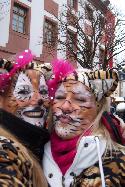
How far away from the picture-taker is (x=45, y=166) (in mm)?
2098

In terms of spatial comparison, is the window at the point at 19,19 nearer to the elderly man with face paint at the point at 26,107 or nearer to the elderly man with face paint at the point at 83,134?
the elderly man with face paint at the point at 26,107

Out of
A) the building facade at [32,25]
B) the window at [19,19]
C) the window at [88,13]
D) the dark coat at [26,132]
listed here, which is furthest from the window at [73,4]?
the dark coat at [26,132]

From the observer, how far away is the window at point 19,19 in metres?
15.5

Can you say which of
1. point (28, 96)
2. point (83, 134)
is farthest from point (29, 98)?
point (83, 134)

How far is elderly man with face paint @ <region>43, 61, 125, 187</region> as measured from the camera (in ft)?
6.69

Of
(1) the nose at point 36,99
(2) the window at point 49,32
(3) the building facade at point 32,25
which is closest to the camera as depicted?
(1) the nose at point 36,99

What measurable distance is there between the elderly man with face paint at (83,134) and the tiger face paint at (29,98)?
68 mm

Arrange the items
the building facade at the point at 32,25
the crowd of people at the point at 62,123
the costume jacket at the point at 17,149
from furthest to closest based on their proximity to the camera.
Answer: the building facade at the point at 32,25
the crowd of people at the point at 62,123
the costume jacket at the point at 17,149

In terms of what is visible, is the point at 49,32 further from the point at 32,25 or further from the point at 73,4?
the point at 73,4

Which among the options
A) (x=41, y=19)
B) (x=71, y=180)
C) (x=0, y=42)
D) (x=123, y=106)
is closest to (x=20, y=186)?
(x=71, y=180)

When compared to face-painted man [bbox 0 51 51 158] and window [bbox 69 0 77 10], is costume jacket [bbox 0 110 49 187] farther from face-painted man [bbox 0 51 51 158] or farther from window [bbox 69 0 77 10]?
window [bbox 69 0 77 10]

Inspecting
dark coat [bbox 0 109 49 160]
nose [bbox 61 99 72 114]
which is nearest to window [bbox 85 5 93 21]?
nose [bbox 61 99 72 114]

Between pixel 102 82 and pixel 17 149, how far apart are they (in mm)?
754

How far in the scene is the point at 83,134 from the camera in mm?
2172
